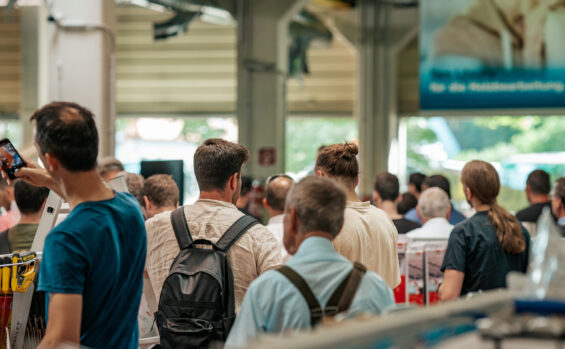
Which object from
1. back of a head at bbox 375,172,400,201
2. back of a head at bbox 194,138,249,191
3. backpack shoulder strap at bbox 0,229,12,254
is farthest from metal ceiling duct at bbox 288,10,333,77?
back of a head at bbox 194,138,249,191

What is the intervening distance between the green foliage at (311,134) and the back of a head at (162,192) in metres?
18.4

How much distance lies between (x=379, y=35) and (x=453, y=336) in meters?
15.4

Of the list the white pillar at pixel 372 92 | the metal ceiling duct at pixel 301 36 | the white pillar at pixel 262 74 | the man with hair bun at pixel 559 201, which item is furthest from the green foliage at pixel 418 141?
the man with hair bun at pixel 559 201

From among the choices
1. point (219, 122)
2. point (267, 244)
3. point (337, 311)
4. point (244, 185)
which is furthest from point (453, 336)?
point (219, 122)

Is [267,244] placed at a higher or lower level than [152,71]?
lower

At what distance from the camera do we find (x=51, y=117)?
91.4 inches

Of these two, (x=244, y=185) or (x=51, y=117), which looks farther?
(x=244, y=185)

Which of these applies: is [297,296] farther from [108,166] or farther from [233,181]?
[108,166]

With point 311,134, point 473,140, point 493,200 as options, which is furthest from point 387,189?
point 311,134

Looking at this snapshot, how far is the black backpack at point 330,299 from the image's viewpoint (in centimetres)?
217

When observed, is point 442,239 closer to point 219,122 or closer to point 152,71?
point 152,71

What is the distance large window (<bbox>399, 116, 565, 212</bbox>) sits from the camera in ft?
68.1

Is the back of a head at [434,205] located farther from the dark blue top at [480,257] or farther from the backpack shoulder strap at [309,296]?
the backpack shoulder strap at [309,296]

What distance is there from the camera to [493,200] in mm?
3975
